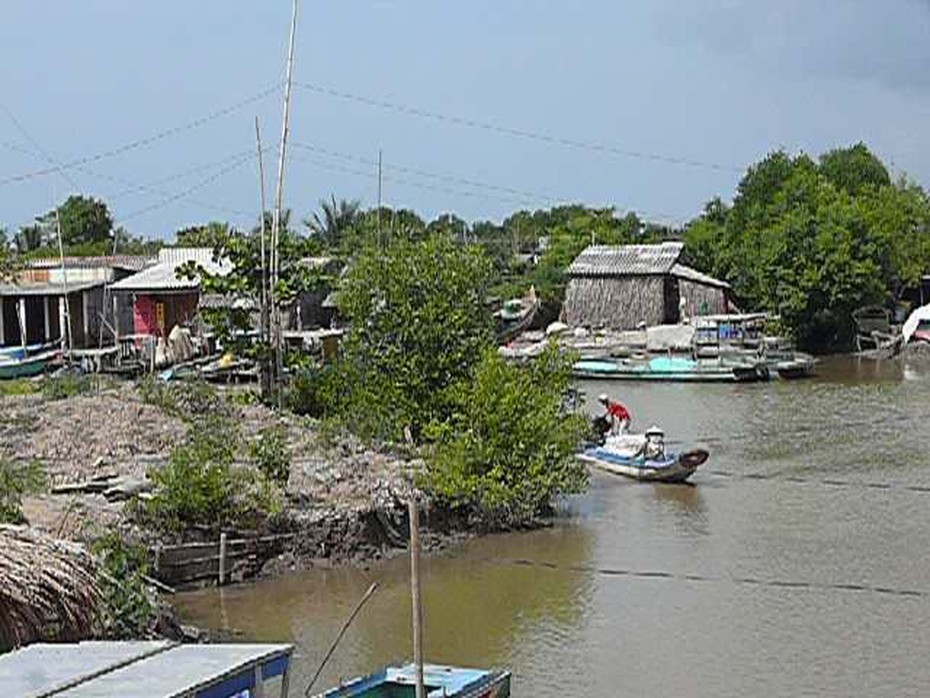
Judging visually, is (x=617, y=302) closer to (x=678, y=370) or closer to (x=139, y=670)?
(x=678, y=370)

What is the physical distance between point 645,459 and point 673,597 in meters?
5.78

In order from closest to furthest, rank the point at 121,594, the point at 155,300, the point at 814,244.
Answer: the point at 121,594
the point at 155,300
the point at 814,244

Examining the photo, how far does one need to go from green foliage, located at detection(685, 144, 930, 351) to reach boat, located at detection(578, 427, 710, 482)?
20195 mm

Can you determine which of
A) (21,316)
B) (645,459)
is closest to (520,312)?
(21,316)

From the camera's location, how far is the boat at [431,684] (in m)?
8.95

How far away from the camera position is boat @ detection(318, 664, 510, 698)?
895 centimetres

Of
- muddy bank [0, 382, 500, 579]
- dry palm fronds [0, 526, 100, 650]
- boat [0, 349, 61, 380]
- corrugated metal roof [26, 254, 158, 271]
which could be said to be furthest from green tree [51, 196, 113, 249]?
dry palm fronds [0, 526, 100, 650]

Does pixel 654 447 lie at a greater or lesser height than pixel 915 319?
lesser

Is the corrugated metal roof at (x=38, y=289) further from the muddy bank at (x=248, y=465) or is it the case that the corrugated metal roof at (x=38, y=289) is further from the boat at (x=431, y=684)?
the boat at (x=431, y=684)

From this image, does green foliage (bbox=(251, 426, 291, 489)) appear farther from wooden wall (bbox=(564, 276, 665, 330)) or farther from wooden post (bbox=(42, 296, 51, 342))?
wooden wall (bbox=(564, 276, 665, 330))

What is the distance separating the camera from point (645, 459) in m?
18.9

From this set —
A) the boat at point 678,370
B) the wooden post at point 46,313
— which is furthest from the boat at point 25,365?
the boat at point 678,370

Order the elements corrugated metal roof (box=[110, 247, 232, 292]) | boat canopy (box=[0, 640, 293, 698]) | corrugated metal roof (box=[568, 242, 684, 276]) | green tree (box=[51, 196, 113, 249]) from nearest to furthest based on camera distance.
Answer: boat canopy (box=[0, 640, 293, 698])
corrugated metal roof (box=[110, 247, 232, 292])
corrugated metal roof (box=[568, 242, 684, 276])
green tree (box=[51, 196, 113, 249])

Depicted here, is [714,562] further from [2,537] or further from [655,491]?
[2,537]
